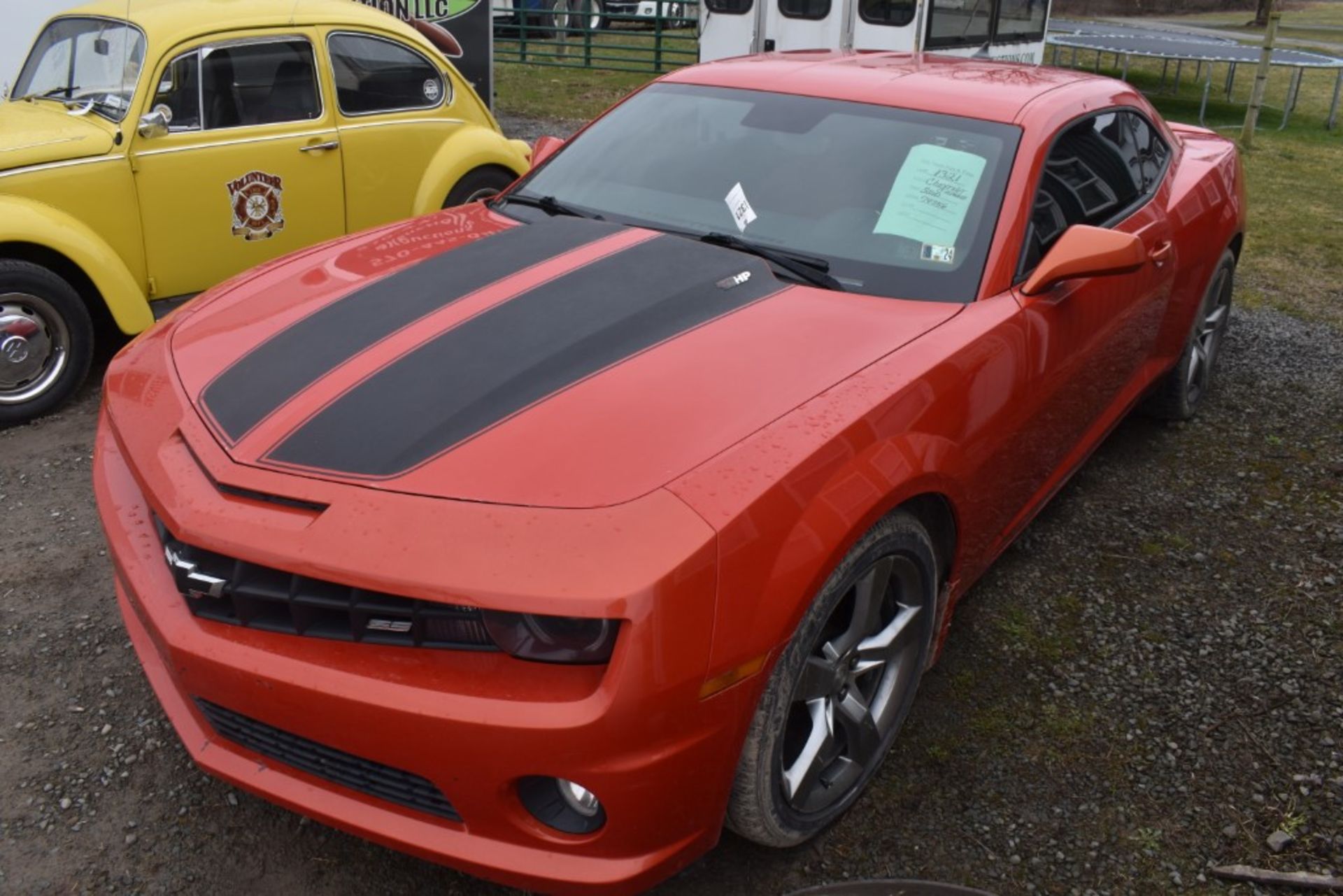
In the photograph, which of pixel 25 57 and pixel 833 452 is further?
pixel 25 57

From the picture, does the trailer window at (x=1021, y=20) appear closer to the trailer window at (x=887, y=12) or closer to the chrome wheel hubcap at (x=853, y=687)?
the trailer window at (x=887, y=12)

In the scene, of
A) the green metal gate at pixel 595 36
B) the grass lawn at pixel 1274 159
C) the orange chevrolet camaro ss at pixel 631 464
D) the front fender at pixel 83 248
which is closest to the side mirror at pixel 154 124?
the front fender at pixel 83 248

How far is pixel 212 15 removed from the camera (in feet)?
16.9

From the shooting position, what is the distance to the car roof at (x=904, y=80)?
11.0 feet

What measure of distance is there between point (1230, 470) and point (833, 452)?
3030 millimetres

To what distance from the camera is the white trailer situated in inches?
400

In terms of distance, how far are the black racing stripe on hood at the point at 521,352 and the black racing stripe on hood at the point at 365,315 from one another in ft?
0.48

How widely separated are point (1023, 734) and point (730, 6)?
9.77 metres

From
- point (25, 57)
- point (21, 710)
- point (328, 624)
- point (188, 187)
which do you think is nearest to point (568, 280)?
point (328, 624)

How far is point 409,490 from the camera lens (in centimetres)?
210

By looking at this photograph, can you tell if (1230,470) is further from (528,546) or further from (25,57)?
(25,57)

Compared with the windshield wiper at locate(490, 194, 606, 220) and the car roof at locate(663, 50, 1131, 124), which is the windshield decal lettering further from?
the windshield wiper at locate(490, 194, 606, 220)

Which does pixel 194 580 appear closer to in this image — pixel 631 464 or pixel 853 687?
pixel 631 464

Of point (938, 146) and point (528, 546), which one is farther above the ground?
point (938, 146)
